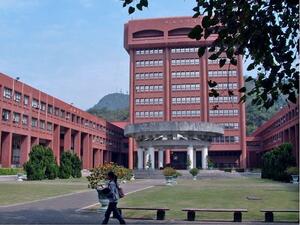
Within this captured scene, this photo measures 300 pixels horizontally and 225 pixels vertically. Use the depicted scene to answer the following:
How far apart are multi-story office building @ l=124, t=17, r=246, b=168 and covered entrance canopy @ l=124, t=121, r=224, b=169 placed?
25.6 meters

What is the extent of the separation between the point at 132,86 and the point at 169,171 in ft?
190

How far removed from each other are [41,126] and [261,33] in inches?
2400

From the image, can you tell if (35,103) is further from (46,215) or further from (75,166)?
(46,215)

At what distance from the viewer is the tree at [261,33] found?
20.7 ft

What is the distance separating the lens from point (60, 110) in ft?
233

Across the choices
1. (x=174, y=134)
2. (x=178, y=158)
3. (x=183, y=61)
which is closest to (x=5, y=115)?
(x=174, y=134)

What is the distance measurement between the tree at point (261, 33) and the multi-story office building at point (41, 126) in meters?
49.8

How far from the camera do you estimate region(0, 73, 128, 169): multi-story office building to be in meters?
55.4

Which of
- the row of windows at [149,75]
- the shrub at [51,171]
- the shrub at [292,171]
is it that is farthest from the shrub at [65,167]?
Result: the row of windows at [149,75]

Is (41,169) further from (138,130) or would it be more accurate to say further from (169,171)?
(138,130)

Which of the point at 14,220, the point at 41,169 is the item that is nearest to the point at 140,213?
the point at 14,220

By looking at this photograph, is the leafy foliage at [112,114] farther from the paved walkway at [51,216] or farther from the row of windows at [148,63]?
the paved walkway at [51,216]

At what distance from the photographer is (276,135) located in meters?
80.8

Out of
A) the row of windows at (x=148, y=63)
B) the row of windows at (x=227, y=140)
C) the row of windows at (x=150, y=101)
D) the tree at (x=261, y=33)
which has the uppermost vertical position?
the row of windows at (x=148, y=63)
